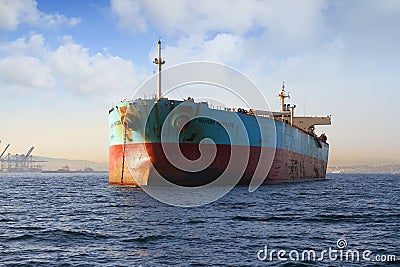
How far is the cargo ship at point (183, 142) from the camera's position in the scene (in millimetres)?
29922

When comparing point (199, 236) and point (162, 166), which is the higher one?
point (162, 166)

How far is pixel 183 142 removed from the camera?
98.6ft

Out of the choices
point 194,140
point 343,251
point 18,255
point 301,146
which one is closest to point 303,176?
point 301,146

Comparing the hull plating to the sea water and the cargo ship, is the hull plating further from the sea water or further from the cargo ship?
the sea water

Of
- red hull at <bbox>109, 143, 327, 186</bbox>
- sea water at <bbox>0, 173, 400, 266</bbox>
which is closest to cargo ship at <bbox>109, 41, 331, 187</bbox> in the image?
red hull at <bbox>109, 143, 327, 186</bbox>

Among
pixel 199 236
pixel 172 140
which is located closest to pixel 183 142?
pixel 172 140

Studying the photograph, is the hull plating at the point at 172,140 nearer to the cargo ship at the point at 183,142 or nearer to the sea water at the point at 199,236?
the cargo ship at the point at 183,142

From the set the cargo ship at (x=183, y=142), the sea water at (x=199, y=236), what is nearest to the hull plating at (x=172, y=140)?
the cargo ship at (x=183, y=142)

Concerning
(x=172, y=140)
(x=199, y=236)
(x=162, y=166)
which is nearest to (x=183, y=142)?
(x=172, y=140)

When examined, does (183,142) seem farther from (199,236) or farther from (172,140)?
(199,236)

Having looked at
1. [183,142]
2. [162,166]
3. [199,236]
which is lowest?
[199,236]

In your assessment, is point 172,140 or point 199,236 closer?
point 199,236

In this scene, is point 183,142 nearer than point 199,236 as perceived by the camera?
No

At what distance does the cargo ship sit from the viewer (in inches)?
1178
